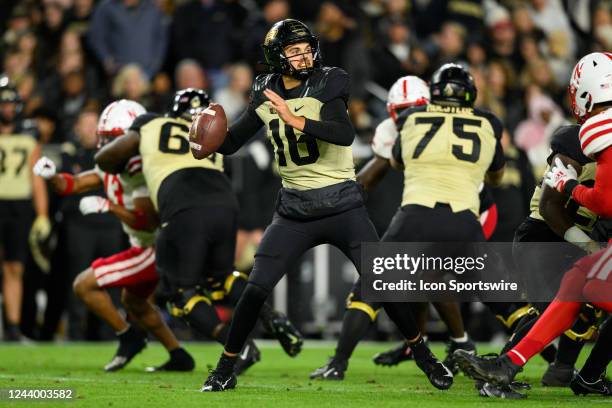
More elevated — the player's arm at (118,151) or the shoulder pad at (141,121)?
the shoulder pad at (141,121)

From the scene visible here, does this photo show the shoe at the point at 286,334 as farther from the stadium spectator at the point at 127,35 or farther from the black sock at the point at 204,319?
the stadium spectator at the point at 127,35

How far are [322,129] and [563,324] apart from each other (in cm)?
158

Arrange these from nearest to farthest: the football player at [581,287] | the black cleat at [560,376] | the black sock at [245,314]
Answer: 1. the football player at [581,287]
2. the black sock at [245,314]
3. the black cleat at [560,376]

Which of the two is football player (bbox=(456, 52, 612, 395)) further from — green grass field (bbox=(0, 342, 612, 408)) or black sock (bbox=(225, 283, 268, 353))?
black sock (bbox=(225, 283, 268, 353))

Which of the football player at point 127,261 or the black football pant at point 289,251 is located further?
the football player at point 127,261

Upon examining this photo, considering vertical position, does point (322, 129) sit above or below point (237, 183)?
above

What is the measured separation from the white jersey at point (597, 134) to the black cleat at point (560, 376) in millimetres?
1610

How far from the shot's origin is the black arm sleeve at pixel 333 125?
668cm

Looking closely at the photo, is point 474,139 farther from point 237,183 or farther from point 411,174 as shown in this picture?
point 237,183

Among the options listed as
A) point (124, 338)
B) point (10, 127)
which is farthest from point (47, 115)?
Result: point (124, 338)

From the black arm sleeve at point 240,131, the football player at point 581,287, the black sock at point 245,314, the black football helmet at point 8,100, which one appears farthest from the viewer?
the black football helmet at point 8,100

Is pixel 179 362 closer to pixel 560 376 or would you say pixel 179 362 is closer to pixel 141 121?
pixel 141 121

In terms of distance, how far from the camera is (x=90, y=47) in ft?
46.6

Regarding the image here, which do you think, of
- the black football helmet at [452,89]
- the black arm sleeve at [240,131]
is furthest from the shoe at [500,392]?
the black football helmet at [452,89]
